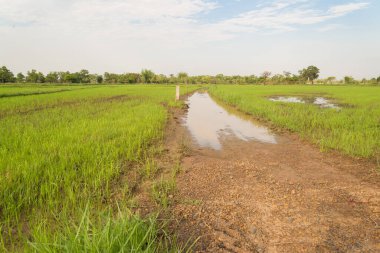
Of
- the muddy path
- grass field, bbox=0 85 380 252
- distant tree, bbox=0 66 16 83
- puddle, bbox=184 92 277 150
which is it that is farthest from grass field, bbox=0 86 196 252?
distant tree, bbox=0 66 16 83

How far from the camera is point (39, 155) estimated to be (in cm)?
371

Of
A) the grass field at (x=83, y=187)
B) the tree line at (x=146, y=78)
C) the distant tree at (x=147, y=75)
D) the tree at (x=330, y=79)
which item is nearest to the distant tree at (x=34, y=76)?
the tree line at (x=146, y=78)

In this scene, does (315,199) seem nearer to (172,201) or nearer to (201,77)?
(172,201)

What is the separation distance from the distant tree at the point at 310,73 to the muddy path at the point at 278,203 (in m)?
74.7

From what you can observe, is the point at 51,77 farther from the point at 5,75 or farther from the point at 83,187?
the point at 83,187

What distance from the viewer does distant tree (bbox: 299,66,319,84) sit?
6925 cm

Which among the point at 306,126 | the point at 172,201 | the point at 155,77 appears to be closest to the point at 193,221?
the point at 172,201

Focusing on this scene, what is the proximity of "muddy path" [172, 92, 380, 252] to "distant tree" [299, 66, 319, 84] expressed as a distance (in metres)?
74.7

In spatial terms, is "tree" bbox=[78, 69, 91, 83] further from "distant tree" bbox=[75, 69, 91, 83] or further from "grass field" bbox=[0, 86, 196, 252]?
"grass field" bbox=[0, 86, 196, 252]

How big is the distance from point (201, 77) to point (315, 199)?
8567 cm

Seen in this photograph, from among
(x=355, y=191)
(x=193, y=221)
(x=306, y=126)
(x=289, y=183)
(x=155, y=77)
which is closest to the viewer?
(x=193, y=221)

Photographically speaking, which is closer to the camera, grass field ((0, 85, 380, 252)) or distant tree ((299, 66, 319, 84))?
grass field ((0, 85, 380, 252))

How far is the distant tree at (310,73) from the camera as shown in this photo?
6925cm

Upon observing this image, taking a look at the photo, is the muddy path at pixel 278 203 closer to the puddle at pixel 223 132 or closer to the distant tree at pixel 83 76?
the puddle at pixel 223 132
